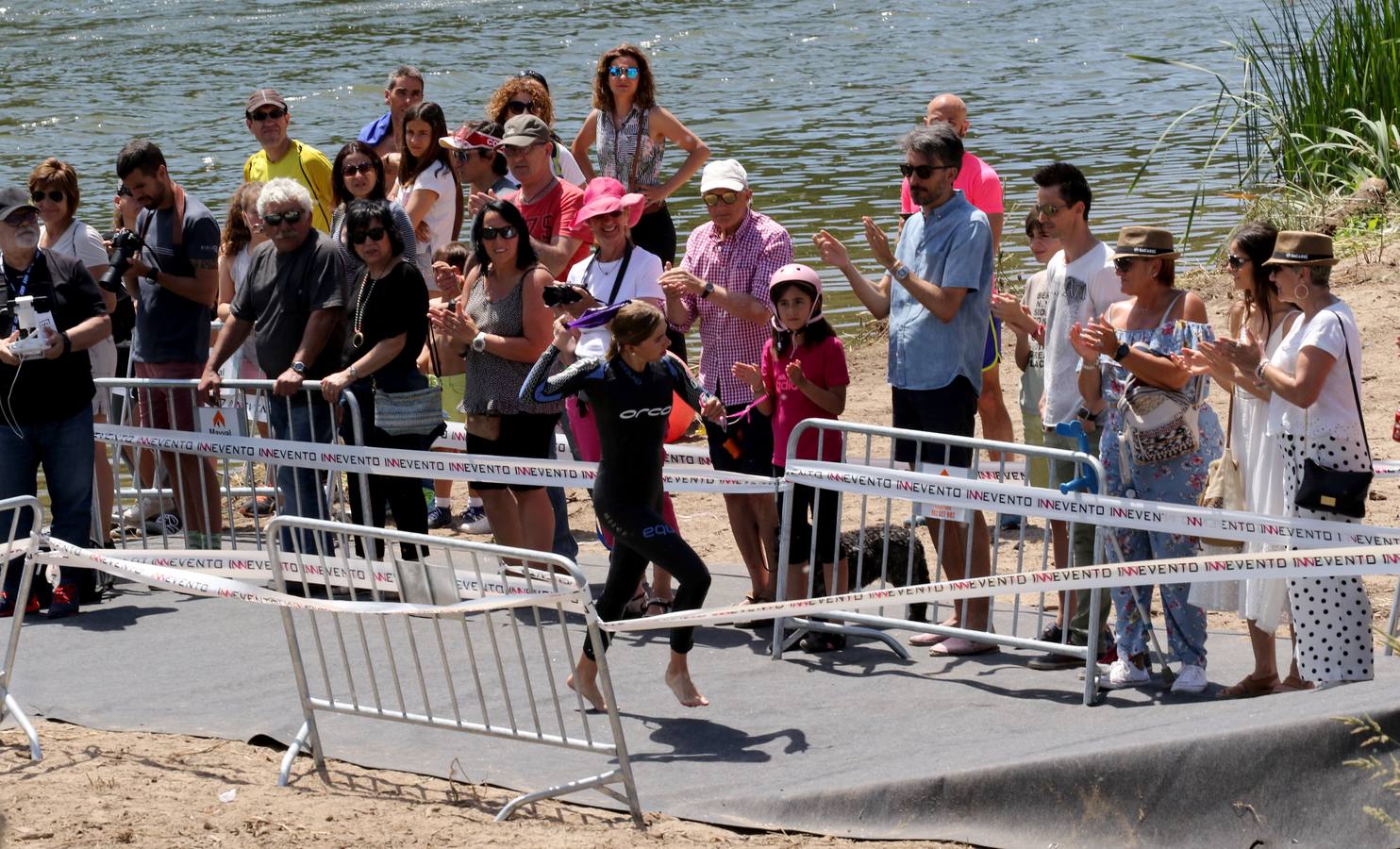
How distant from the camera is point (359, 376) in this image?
7805 mm

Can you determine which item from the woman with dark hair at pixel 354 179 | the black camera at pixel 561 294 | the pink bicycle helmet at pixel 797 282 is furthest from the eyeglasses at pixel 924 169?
the woman with dark hair at pixel 354 179

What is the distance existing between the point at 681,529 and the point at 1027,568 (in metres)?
2.01

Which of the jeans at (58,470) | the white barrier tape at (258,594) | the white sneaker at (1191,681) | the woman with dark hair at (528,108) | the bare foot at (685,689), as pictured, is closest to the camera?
the white barrier tape at (258,594)

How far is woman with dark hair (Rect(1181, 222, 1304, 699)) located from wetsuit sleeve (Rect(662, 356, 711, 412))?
1.81m

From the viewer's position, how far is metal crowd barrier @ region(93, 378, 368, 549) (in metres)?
8.12

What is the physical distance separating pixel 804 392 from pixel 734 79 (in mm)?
22462

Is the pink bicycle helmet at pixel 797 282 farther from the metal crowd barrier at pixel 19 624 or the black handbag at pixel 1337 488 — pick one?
the metal crowd barrier at pixel 19 624

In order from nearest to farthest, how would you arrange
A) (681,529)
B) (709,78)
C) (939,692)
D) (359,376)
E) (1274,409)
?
(1274,409), (939,692), (359,376), (681,529), (709,78)

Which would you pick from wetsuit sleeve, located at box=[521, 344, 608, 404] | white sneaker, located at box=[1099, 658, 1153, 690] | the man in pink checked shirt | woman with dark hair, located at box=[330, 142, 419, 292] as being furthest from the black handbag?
woman with dark hair, located at box=[330, 142, 419, 292]

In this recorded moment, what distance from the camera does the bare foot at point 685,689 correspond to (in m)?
6.33

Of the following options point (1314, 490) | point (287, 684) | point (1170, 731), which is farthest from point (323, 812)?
point (1314, 490)

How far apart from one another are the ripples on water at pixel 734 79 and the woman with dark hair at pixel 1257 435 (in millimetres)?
8124

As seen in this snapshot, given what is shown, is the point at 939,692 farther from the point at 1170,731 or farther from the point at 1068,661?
the point at 1170,731

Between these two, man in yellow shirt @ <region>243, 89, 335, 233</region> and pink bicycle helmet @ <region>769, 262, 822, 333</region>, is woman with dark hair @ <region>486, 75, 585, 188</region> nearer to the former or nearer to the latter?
man in yellow shirt @ <region>243, 89, 335, 233</region>
